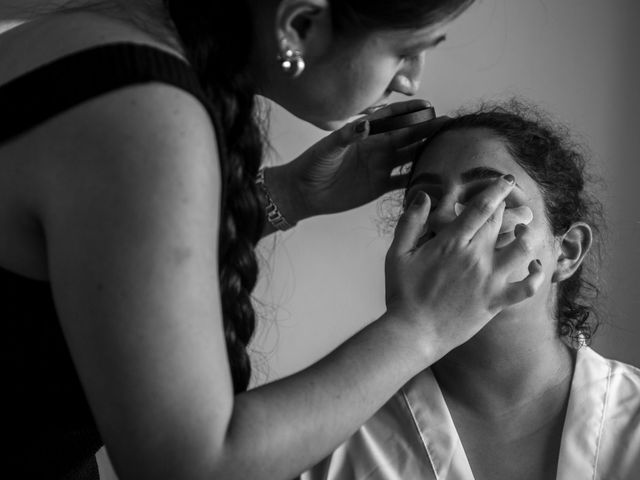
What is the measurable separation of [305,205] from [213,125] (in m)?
0.66

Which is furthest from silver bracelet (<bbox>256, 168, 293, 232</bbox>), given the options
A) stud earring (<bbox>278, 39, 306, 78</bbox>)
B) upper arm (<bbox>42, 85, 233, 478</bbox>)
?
upper arm (<bbox>42, 85, 233, 478</bbox>)

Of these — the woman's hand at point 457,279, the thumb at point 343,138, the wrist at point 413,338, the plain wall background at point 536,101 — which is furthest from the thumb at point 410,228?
the plain wall background at point 536,101

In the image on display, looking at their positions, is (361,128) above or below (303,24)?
below

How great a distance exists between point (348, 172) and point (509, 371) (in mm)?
402

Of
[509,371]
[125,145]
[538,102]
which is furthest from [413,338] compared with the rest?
[538,102]

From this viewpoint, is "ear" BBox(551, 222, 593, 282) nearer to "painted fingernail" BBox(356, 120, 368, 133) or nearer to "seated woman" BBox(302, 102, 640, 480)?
"seated woman" BBox(302, 102, 640, 480)

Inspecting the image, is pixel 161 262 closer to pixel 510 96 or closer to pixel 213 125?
pixel 213 125

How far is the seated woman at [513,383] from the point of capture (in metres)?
1.10

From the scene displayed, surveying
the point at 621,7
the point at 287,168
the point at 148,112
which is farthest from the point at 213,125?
the point at 621,7

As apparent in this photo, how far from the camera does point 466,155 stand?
4.01 ft

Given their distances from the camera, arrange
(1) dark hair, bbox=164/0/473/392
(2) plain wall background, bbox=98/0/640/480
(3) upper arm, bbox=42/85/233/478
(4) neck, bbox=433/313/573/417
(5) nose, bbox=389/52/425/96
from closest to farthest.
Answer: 1. (3) upper arm, bbox=42/85/233/478
2. (1) dark hair, bbox=164/0/473/392
3. (5) nose, bbox=389/52/425/96
4. (4) neck, bbox=433/313/573/417
5. (2) plain wall background, bbox=98/0/640/480

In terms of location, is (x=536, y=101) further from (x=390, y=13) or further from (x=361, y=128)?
(x=390, y=13)

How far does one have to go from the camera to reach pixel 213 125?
633 mm

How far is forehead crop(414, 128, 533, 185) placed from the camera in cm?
122
